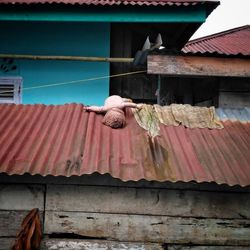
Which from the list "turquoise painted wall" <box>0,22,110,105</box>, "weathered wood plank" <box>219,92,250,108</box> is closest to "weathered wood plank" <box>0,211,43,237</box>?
"turquoise painted wall" <box>0,22,110,105</box>

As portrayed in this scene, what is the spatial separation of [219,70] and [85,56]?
3096 millimetres

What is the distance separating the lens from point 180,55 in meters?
5.59

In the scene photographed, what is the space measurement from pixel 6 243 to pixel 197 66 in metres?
4.08

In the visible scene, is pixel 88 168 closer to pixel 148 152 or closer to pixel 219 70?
pixel 148 152

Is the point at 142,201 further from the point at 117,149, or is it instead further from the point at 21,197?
the point at 21,197

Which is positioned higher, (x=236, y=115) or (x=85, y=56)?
(x=85, y=56)

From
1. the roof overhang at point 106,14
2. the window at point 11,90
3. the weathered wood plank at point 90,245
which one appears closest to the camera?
the weathered wood plank at point 90,245

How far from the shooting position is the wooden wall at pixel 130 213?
4117mm

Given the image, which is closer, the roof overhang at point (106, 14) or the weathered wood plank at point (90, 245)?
the weathered wood plank at point (90, 245)

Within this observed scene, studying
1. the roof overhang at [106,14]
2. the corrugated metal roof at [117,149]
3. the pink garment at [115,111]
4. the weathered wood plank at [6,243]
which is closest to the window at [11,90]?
the roof overhang at [106,14]

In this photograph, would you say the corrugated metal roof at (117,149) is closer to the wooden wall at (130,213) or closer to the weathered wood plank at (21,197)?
the wooden wall at (130,213)

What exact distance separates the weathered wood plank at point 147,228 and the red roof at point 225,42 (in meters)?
4.35

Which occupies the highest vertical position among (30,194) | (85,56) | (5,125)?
(85,56)

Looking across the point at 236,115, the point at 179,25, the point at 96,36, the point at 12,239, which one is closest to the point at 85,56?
the point at 96,36
